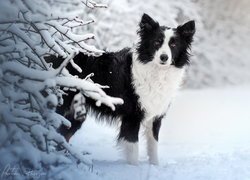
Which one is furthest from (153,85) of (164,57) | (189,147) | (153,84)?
(189,147)

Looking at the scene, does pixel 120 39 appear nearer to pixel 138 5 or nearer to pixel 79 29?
pixel 138 5

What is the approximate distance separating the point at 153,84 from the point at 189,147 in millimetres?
1197

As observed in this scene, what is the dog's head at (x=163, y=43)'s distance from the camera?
454 centimetres

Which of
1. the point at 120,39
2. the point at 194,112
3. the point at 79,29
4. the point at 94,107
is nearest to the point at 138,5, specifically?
the point at 120,39

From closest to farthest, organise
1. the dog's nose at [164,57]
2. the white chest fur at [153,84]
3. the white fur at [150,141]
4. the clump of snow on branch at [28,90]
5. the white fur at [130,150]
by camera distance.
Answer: the clump of snow on branch at [28,90] → the dog's nose at [164,57] → the white fur at [130,150] → the white chest fur at [153,84] → the white fur at [150,141]

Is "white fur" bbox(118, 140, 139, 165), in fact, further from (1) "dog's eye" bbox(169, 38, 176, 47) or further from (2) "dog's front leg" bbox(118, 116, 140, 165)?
(1) "dog's eye" bbox(169, 38, 176, 47)

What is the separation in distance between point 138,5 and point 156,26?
25.1 ft

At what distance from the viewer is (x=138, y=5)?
12.2 meters

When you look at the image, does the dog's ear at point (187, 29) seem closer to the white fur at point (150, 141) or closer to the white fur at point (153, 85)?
the white fur at point (153, 85)

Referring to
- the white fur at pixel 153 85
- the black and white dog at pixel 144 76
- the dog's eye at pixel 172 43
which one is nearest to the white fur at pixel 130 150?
the black and white dog at pixel 144 76

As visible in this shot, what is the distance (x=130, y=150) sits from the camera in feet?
15.3

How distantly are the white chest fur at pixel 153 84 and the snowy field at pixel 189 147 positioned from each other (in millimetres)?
456

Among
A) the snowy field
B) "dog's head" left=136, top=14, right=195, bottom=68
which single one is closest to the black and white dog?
"dog's head" left=136, top=14, right=195, bottom=68
